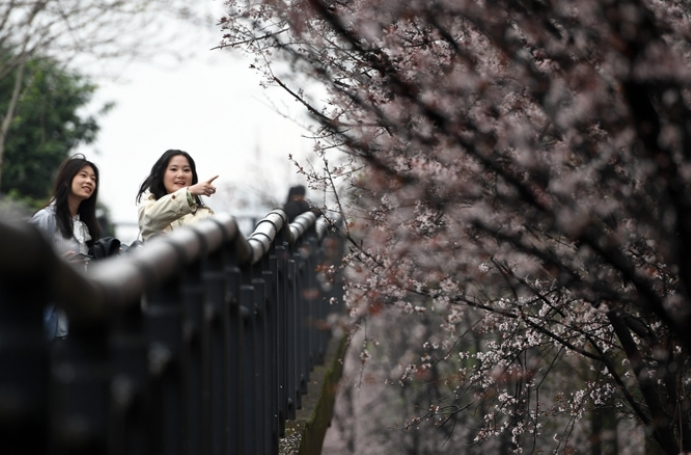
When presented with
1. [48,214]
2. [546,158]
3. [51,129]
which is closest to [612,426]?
[48,214]

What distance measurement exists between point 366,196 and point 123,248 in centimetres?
130

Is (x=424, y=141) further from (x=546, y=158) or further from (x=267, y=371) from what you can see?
(x=267, y=371)

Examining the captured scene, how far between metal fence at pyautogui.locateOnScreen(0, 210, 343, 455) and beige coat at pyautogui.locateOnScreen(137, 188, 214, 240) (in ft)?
4.95

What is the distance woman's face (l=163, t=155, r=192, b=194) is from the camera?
6086 mm

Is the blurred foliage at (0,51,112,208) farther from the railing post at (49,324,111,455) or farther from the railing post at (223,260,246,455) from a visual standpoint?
the railing post at (49,324,111,455)

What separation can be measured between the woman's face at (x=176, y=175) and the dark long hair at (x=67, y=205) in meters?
0.40

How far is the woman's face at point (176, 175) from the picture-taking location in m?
6.09

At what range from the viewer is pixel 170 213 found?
566 centimetres

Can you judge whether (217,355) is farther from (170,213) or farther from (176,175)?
(176,175)

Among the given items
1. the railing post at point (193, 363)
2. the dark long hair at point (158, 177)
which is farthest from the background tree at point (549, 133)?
the dark long hair at point (158, 177)

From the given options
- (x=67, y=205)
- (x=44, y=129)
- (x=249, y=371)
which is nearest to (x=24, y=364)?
(x=249, y=371)

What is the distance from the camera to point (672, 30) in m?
2.65

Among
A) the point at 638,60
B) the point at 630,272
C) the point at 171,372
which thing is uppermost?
the point at 638,60

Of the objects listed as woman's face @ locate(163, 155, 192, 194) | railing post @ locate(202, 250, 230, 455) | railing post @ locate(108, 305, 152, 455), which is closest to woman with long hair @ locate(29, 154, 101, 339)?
woman's face @ locate(163, 155, 192, 194)
